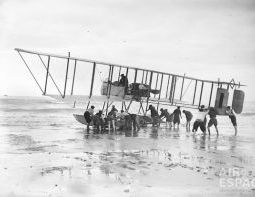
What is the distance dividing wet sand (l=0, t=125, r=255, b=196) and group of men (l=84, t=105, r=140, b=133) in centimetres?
326

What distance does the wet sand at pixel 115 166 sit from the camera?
25.7 ft

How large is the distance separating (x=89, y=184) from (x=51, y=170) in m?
1.74

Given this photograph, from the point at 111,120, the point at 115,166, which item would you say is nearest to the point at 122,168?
the point at 115,166

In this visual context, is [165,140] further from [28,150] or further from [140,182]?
[140,182]

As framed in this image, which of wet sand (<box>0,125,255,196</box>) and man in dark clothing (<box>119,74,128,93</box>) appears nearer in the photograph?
wet sand (<box>0,125,255,196</box>)

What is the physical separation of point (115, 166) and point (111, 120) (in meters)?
9.94

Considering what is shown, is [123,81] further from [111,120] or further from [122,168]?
[122,168]

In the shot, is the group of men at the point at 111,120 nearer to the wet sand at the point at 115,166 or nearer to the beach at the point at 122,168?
the wet sand at the point at 115,166

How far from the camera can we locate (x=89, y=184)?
817cm

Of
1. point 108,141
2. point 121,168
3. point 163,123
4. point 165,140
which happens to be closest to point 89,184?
point 121,168

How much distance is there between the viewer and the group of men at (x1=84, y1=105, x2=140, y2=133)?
19562 millimetres

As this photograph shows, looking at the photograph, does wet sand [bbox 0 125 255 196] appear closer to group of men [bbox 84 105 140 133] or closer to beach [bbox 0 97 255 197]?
beach [bbox 0 97 255 197]

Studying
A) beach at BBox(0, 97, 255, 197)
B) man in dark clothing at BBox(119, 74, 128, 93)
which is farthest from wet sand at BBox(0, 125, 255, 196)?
man in dark clothing at BBox(119, 74, 128, 93)

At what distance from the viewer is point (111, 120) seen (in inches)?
793
